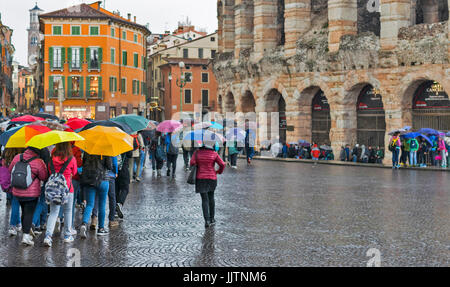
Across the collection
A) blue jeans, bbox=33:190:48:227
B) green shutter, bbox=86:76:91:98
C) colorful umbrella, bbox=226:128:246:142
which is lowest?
A: blue jeans, bbox=33:190:48:227

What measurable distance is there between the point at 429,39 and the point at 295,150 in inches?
407

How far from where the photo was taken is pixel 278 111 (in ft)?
133

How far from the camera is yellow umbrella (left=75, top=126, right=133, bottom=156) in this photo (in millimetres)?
10555

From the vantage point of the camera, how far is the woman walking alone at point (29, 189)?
9.80 m

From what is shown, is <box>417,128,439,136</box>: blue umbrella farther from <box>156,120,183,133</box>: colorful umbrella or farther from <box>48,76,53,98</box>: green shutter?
<box>48,76,53,98</box>: green shutter

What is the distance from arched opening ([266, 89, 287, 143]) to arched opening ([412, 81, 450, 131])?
35.4 feet

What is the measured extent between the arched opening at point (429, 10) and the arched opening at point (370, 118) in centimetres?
421

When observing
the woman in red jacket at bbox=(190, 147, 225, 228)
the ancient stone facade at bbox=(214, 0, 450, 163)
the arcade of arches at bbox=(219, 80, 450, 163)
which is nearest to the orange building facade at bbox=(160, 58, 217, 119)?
the ancient stone facade at bbox=(214, 0, 450, 163)

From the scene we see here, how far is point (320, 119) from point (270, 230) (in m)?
26.1

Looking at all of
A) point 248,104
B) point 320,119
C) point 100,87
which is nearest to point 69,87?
→ point 100,87

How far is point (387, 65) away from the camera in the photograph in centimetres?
3066

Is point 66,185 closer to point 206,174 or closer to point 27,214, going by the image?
point 27,214
